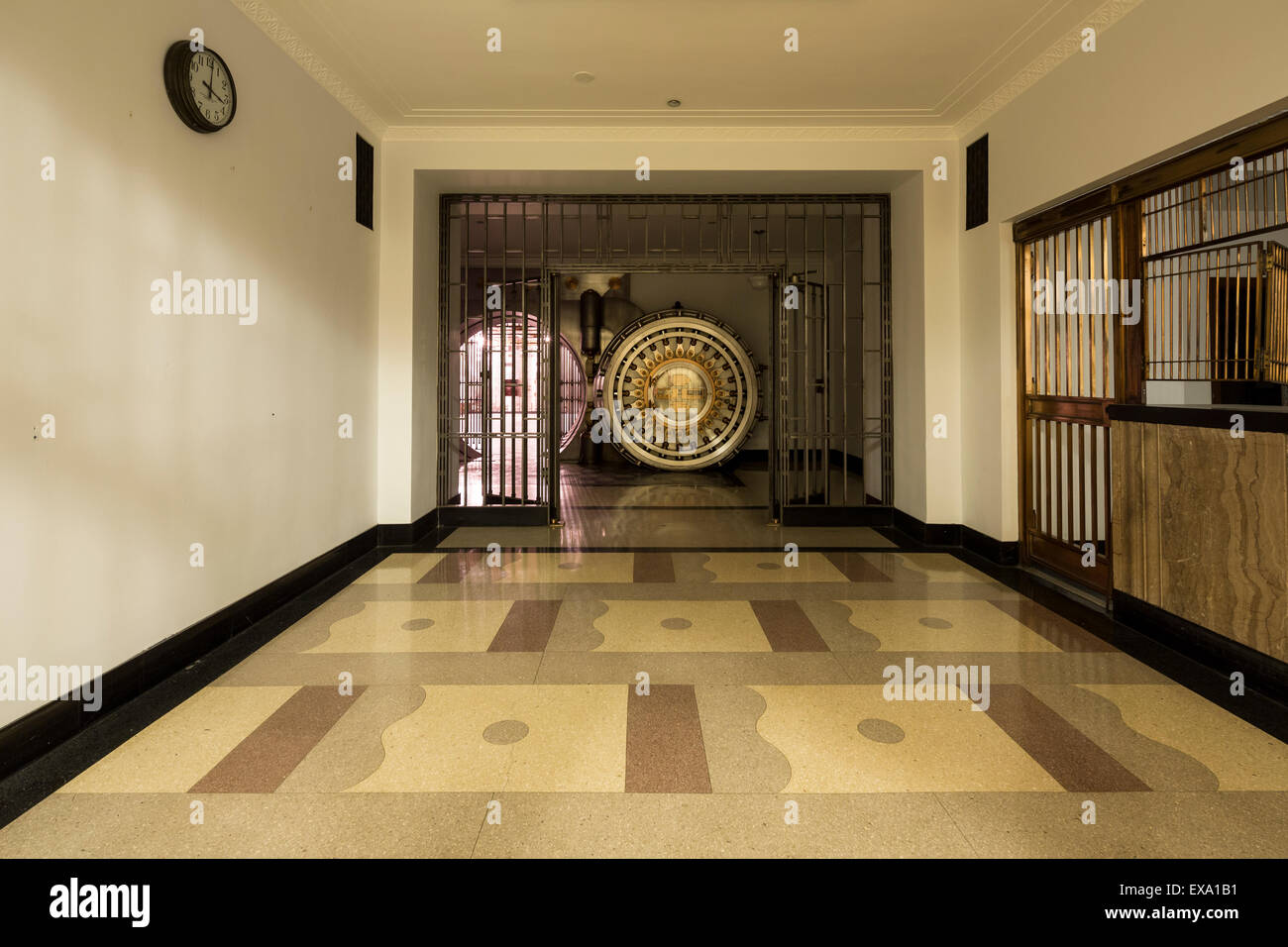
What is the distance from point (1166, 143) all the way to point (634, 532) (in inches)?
144

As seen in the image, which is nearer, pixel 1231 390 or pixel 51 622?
pixel 51 622

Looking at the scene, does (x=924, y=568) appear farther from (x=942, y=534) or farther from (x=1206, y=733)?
(x=1206, y=733)

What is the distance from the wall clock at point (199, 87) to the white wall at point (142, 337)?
1.8 inches

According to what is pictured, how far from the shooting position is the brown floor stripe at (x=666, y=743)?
1.87 meters

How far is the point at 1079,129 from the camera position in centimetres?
345

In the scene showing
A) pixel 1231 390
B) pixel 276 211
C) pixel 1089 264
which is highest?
pixel 276 211

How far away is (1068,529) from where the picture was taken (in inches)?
150

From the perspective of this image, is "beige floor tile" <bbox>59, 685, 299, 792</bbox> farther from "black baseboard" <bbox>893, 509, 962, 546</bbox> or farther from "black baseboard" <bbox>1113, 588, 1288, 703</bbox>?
"black baseboard" <bbox>893, 509, 962, 546</bbox>

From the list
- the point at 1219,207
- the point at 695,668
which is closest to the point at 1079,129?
the point at 1219,207

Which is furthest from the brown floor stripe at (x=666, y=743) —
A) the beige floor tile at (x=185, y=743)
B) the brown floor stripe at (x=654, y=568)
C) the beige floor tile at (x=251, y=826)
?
the brown floor stripe at (x=654, y=568)

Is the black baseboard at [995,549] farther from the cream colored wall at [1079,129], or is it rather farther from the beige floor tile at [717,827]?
the beige floor tile at [717,827]
